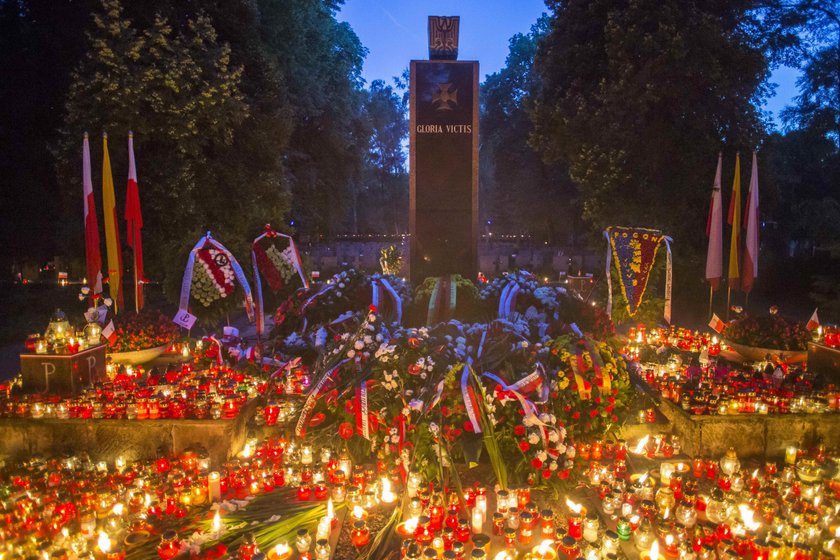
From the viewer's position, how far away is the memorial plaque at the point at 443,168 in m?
10.4

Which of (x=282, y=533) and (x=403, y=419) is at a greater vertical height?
(x=403, y=419)

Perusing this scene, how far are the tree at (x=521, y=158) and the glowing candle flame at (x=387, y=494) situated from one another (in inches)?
666

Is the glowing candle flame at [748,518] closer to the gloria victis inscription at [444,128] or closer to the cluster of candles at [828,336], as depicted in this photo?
the cluster of candles at [828,336]

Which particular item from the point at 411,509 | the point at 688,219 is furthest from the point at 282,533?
the point at 688,219

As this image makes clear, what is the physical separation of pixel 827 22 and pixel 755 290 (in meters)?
8.21

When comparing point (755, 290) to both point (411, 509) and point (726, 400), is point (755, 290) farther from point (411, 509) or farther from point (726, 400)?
point (411, 509)

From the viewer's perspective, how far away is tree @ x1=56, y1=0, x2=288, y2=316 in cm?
1130

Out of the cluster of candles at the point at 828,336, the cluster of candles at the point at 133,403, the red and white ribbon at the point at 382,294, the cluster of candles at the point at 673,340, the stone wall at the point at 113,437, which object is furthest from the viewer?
the cluster of candles at the point at 673,340

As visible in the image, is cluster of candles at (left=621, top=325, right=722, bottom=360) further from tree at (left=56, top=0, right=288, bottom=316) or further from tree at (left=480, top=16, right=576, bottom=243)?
tree at (left=480, top=16, right=576, bottom=243)

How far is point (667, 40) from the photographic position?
13.0 metres

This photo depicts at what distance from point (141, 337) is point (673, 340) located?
8.81m

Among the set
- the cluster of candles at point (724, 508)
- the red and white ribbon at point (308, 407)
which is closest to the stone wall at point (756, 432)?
the cluster of candles at point (724, 508)

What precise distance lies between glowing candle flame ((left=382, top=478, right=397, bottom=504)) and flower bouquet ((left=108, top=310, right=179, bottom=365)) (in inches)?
213

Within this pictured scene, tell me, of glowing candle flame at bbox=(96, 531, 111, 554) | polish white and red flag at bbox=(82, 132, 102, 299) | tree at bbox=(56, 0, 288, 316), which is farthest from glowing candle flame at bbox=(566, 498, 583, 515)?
tree at bbox=(56, 0, 288, 316)
